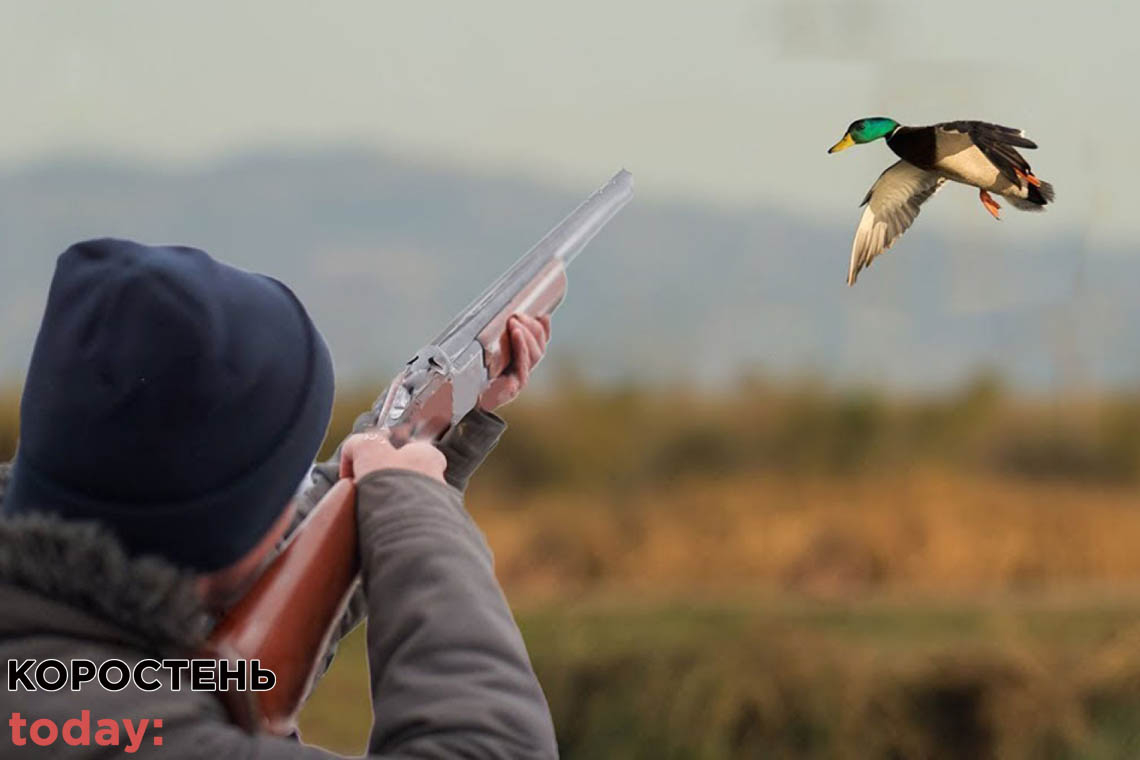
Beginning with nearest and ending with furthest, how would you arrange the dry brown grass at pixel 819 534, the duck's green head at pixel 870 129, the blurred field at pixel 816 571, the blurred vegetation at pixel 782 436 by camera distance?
the duck's green head at pixel 870 129 < the blurred field at pixel 816 571 < the dry brown grass at pixel 819 534 < the blurred vegetation at pixel 782 436

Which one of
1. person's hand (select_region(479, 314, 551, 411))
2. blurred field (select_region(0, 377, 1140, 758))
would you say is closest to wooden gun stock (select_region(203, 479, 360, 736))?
person's hand (select_region(479, 314, 551, 411))

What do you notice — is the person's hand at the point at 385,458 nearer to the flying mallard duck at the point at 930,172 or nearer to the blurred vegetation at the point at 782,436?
the flying mallard duck at the point at 930,172

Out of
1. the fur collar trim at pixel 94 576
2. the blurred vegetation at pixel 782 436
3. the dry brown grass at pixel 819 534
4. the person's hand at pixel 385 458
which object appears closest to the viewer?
the fur collar trim at pixel 94 576

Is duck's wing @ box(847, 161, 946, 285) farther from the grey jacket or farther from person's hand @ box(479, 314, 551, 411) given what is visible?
the grey jacket

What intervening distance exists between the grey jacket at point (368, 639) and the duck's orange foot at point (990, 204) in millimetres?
425

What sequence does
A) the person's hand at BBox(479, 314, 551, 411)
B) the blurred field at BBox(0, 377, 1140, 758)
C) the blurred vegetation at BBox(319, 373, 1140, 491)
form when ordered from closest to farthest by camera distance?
1. the person's hand at BBox(479, 314, 551, 411)
2. the blurred field at BBox(0, 377, 1140, 758)
3. the blurred vegetation at BBox(319, 373, 1140, 491)

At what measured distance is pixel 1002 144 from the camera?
1106 millimetres

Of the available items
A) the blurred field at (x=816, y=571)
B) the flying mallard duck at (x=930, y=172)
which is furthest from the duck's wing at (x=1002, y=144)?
the blurred field at (x=816, y=571)

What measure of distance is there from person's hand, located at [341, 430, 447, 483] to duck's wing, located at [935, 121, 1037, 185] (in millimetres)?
453

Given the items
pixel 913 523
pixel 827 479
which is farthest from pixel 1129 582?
pixel 827 479

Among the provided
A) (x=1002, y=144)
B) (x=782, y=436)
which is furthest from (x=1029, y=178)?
(x=782, y=436)

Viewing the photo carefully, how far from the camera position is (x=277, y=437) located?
3.06 ft

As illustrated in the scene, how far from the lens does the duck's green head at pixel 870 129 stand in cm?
117

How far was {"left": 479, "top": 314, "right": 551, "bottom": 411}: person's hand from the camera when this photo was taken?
1.34m
